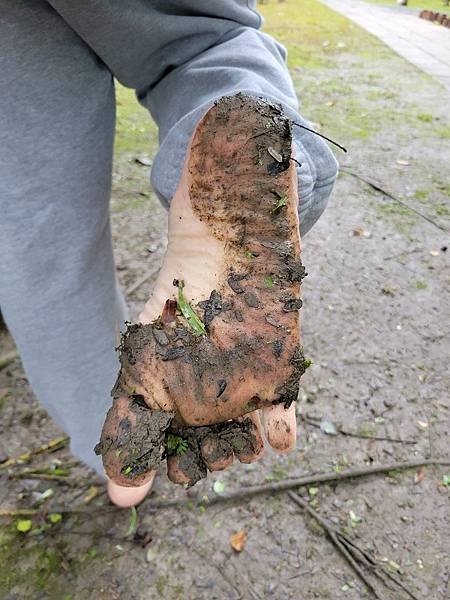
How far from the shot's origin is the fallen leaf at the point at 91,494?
5.06 ft

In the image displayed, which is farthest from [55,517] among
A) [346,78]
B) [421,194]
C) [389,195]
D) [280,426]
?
[346,78]

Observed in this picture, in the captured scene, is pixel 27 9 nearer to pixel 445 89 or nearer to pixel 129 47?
pixel 129 47

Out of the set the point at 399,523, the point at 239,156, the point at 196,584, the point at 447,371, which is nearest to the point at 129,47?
the point at 239,156

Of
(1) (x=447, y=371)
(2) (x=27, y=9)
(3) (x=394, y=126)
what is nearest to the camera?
(2) (x=27, y=9)

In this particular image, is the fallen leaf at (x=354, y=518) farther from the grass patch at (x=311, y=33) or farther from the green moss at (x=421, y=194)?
the grass patch at (x=311, y=33)

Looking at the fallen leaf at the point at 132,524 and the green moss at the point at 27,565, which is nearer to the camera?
the green moss at the point at 27,565

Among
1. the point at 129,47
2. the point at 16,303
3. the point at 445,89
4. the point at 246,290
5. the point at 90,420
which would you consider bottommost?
Answer: the point at 445,89

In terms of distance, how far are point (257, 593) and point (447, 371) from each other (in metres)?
1.00

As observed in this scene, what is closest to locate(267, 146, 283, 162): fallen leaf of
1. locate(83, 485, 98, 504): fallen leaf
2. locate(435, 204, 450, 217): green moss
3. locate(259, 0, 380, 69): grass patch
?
locate(83, 485, 98, 504): fallen leaf

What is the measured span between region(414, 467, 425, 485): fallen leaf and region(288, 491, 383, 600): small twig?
0.29 meters

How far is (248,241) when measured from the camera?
86cm

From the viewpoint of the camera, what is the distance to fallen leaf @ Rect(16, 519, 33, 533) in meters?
1.47

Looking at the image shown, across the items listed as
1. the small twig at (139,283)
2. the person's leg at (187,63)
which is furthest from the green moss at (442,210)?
the person's leg at (187,63)

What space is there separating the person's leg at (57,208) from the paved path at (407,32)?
14.0 feet
